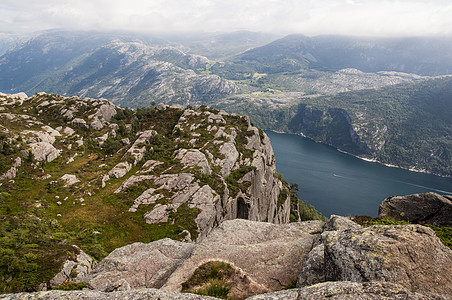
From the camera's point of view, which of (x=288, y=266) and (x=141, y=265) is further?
(x=141, y=265)

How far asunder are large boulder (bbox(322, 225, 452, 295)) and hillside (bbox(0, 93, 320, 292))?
25.1 m

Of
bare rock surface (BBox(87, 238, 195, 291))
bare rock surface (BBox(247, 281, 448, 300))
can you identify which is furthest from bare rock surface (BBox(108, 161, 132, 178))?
bare rock surface (BBox(247, 281, 448, 300))

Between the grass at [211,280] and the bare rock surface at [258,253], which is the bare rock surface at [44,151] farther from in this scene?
the grass at [211,280]

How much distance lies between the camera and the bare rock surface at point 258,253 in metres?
16.9

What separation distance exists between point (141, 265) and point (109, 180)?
3938 centimetres

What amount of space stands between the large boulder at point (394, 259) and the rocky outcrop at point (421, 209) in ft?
41.2

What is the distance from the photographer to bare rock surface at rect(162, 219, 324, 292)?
16906mm

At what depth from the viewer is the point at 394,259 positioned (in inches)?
468

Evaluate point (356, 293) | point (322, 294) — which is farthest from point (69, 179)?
point (356, 293)

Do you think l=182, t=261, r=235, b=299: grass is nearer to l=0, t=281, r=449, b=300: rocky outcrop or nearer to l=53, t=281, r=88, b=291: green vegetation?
l=0, t=281, r=449, b=300: rocky outcrop

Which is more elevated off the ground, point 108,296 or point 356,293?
point 356,293

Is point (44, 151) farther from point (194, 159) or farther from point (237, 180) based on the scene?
point (237, 180)

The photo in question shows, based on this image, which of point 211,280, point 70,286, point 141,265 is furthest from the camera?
point 141,265

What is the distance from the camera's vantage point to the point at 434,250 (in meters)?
12.5
